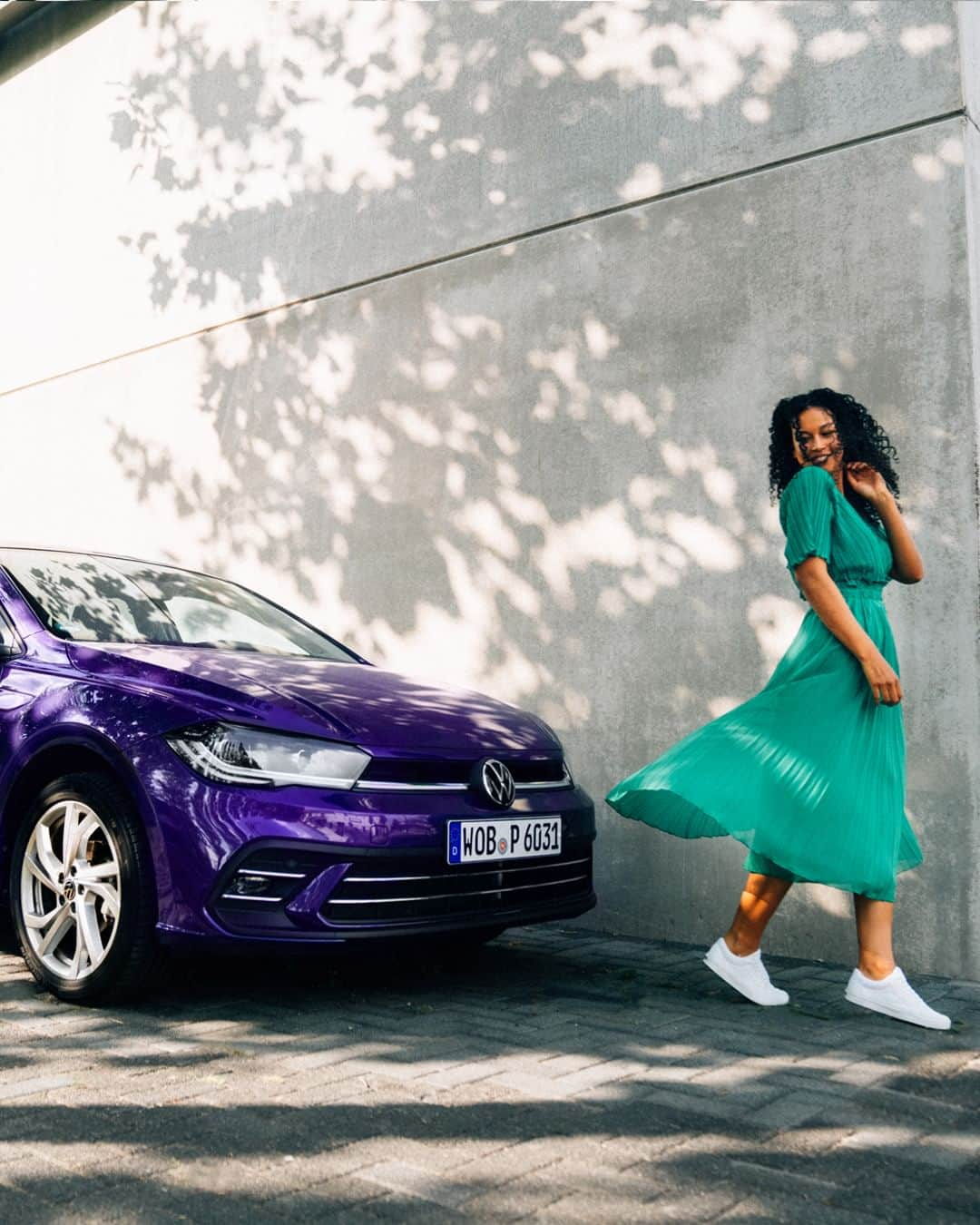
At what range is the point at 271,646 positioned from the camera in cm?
540

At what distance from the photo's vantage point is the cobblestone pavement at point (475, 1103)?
2.56 meters

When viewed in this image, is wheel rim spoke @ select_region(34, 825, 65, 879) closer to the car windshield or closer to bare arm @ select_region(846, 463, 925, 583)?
the car windshield

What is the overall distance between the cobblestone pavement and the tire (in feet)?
0.40

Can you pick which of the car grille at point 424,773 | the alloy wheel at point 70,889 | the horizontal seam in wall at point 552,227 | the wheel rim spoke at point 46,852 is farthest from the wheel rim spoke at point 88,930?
the horizontal seam in wall at point 552,227

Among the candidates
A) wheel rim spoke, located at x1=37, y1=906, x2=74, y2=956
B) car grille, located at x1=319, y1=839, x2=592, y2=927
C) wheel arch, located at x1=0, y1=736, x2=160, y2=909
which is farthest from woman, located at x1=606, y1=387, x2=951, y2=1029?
wheel rim spoke, located at x1=37, y1=906, x2=74, y2=956

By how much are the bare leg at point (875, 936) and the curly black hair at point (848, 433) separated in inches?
50.6

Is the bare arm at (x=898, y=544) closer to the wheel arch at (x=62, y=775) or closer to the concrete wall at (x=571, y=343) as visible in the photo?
the concrete wall at (x=571, y=343)

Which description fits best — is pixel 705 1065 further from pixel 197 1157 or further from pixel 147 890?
pixel 147 890

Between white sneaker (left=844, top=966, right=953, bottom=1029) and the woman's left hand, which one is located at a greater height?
the woman's left hand

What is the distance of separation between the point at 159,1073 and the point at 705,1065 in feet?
4.90

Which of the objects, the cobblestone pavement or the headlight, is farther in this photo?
the headlight

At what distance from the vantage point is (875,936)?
414 cm

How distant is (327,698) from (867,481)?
198 cm

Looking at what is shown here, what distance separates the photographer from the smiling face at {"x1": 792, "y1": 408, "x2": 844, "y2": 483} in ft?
14.2
